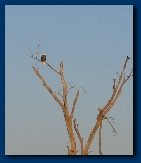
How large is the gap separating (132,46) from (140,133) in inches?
23.0

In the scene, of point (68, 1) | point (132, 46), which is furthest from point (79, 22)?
point (132, 46)

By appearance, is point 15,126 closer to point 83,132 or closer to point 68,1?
point 83,132

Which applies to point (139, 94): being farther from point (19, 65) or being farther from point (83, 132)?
point (19, 65)

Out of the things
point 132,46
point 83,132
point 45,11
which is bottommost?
point 83,132

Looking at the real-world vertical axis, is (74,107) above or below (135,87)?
below

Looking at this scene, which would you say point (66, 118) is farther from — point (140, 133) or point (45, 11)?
point (45, 11)

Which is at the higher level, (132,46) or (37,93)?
(132,46)

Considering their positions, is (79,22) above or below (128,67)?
above

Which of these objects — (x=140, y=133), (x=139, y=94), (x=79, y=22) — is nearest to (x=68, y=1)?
(x=79, y=22)

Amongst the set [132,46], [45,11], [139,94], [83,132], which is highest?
[45,11]

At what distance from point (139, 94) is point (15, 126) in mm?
853

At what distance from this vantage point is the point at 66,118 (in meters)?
3.64

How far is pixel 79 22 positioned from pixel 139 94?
634 millimetres

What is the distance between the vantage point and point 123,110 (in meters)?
3.60
